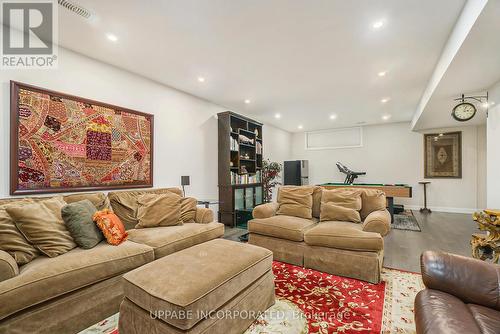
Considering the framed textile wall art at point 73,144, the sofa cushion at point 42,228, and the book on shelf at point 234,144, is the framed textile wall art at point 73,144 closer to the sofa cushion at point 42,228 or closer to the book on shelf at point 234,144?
the sofa cushion at point 42,228

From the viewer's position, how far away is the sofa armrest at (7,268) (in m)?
1.35

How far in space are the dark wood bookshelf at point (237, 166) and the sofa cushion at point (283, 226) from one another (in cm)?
172

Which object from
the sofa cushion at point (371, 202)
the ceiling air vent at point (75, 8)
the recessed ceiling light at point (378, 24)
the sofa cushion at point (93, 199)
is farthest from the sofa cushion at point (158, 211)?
the recessed ceiling light at point (378, 24)

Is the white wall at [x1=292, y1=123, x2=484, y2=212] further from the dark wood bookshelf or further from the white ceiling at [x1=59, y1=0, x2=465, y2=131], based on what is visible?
the dark wood bookshelf

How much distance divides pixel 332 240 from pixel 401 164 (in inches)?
229

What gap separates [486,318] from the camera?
1.07 meters

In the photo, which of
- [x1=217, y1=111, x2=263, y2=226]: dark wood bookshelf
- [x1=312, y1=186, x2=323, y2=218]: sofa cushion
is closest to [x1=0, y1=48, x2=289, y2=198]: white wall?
[x1=217, y1=111, x2=263, y2=226]: dark wood bookshelf

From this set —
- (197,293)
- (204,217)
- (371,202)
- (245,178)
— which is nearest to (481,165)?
(371,202)

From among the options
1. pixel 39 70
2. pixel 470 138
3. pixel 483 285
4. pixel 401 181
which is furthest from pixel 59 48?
pixel 470 138

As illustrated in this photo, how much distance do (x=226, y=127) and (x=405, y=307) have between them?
12.7 ft

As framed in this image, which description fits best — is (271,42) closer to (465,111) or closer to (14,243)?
(14,243)

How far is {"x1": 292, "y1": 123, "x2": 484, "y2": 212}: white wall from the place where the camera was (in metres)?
5.87

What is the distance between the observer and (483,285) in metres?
1.21

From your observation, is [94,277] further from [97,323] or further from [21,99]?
[21,99]
